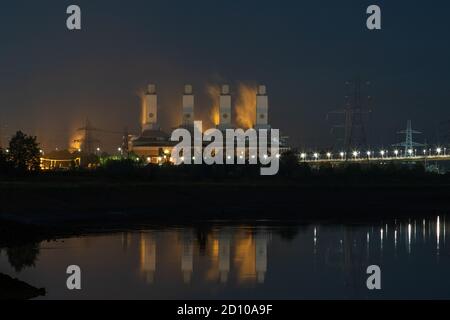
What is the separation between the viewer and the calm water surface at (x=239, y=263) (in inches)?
1081

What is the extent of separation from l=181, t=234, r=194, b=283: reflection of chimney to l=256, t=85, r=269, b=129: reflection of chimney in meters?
88.2

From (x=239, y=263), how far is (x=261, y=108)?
333 feet

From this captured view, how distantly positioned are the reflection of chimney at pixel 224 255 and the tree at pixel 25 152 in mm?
36420

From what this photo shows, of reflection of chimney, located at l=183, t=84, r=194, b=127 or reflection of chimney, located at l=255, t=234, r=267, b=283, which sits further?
reflection of chimney, located at l=183, t=84, r=194, b=127

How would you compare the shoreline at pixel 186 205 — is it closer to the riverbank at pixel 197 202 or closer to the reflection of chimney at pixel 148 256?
the riverbank at pixel 197 202

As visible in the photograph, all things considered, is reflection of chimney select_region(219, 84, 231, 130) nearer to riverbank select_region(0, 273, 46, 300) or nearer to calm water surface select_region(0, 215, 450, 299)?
calm water surface select_region(0, 215, 450, 299)

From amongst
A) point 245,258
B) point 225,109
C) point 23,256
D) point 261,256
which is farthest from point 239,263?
point 225,109

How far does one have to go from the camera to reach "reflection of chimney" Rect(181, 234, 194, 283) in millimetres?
30791

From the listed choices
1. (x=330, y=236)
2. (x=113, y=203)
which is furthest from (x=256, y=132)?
(x=330, y=236)

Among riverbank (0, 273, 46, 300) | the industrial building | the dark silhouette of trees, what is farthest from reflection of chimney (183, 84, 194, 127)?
riverbank (0, 273, 46, 300)

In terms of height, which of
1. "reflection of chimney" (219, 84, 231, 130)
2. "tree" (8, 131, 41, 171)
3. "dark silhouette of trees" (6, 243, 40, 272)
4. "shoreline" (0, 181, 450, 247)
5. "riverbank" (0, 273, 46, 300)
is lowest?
"riverbank" (0, 273, 46, 300)

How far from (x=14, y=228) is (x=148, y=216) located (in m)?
15.6

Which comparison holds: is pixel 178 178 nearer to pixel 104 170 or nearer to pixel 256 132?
pixel 104 170

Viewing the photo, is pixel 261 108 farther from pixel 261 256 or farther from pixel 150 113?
pixel 261 256
